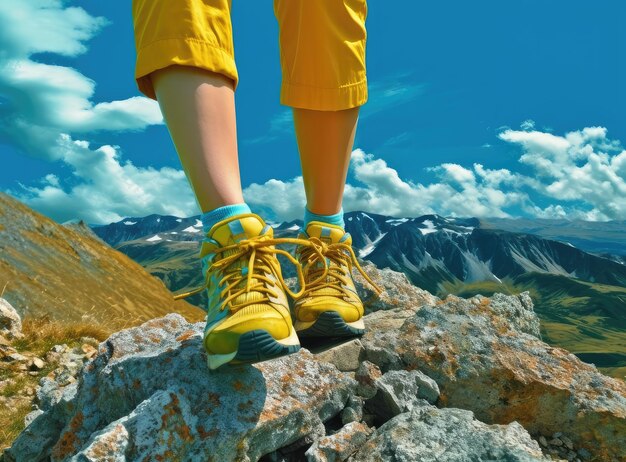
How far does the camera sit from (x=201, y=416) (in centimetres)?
315

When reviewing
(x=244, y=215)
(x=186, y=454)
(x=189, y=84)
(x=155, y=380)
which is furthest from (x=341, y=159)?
(x=186, y=454)

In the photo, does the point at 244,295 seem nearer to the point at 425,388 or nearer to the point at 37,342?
the point at 425,388

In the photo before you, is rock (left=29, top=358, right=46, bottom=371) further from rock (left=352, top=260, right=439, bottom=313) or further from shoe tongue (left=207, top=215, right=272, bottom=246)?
shoe tongue (left=207, top=215, right=272, bottom=246)

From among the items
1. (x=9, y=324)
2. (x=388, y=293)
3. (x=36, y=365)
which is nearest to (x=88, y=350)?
(x=36, y=365)

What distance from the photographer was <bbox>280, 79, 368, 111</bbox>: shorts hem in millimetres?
4039

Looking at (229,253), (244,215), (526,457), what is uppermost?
(244,215)

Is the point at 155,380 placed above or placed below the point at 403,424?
above

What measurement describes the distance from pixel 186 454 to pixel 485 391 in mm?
2524

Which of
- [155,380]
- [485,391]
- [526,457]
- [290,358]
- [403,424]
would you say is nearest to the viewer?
[526,457]

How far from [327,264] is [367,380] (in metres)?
1.05

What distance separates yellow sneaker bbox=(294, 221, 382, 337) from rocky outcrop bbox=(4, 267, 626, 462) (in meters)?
0.29

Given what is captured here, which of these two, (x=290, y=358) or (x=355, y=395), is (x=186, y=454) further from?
(x=355, y=395)

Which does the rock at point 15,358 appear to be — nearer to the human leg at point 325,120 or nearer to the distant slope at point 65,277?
the distant slope at point 65,277

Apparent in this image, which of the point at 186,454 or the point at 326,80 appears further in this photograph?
the point at 326,80
